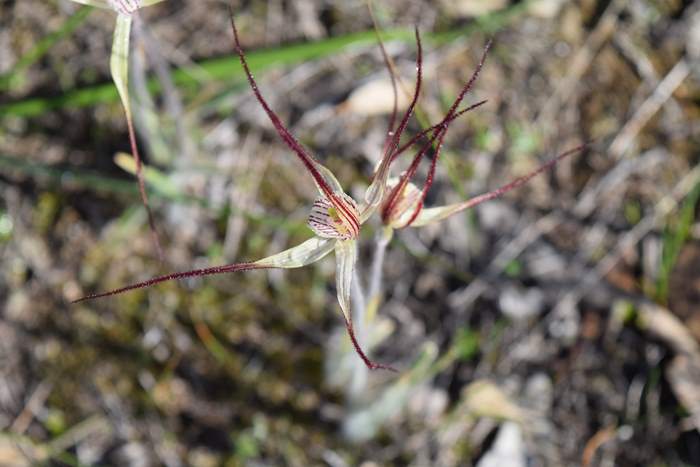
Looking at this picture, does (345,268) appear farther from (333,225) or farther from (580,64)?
(580,64)

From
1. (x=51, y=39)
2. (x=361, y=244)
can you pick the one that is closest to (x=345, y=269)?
(x=361, y=244)

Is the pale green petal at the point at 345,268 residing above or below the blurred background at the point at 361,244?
below

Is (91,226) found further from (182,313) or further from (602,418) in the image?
(602,418)

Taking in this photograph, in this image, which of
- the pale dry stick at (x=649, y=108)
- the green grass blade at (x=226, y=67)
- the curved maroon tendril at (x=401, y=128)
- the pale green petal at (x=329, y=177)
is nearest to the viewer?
the curved maroon tendril at (x=401, y=128)

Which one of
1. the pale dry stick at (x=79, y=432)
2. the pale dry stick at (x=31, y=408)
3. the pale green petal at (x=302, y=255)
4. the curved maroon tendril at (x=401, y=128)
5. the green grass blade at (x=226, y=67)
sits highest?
the green grass blade at (x=226, y=67)

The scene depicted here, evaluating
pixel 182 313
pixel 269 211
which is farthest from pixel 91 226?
pixel 269 211

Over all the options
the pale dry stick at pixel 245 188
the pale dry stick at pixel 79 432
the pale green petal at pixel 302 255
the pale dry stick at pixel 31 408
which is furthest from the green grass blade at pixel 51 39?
the pale dry stick at pixel 79 432

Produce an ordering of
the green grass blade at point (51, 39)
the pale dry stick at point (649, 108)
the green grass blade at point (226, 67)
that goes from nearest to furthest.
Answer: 1. the green grass blade at point (51, 39)
2. the green grass blade at point (226, 67)
3. the pale dry stick at point (649, 108)

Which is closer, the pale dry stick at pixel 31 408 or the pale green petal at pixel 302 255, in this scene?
the pale green petal at pixel 302 255

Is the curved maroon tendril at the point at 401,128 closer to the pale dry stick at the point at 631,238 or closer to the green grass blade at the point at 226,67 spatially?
the green grass blade at the point at 226,67
